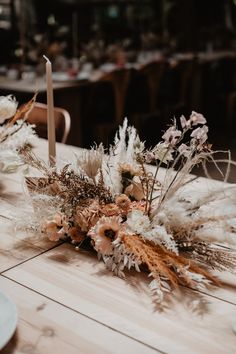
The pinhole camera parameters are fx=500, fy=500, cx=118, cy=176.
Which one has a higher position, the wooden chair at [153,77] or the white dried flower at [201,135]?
the white dried flower at [201,135]

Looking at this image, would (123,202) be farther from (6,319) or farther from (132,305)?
(6,319)

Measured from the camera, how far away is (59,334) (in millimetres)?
928

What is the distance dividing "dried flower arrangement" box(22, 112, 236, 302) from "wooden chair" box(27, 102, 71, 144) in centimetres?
110

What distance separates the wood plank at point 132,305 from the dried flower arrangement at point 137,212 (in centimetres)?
→ 3

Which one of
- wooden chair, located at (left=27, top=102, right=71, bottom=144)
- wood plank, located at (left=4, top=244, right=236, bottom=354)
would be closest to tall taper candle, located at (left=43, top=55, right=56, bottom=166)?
wood plank, located at (left=4, top=244, right=236, bottom=354)

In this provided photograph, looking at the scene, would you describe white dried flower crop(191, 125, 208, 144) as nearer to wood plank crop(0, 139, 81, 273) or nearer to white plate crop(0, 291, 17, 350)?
wood plank crop(0, 139, 81, 273)

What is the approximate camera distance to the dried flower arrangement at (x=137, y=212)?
3.68 feet

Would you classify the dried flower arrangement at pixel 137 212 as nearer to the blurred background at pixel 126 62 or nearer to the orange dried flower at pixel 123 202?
the orange dried flower at pixel 123 202

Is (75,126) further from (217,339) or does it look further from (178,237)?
(217,339)

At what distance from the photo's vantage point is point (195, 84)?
5.82 meters

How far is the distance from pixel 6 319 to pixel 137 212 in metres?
0.41

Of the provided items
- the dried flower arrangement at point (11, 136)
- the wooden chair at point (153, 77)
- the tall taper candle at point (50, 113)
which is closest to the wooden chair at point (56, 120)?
the dried flower arrangement at point (11, 136)

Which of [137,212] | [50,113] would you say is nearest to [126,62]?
[50,113]

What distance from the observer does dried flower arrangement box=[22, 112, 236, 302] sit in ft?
3.68
